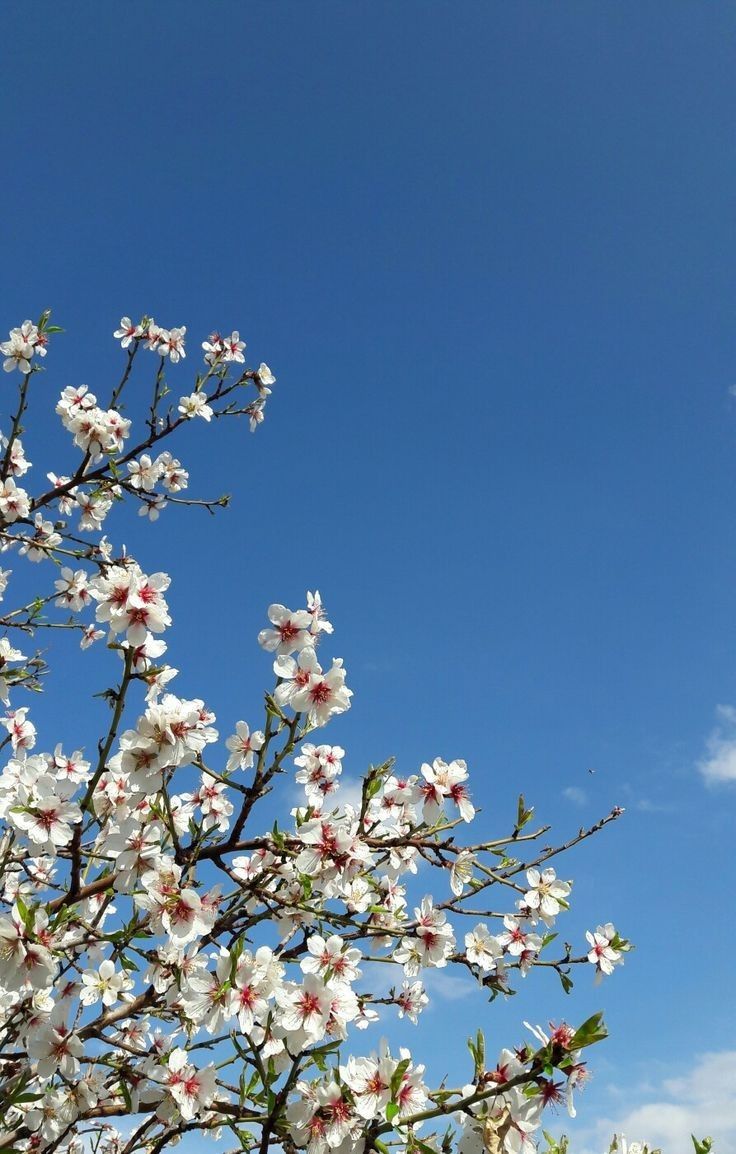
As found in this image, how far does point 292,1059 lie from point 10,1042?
131 cm

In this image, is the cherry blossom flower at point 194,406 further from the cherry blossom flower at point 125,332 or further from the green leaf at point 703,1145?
the green leaf at point 703,1145

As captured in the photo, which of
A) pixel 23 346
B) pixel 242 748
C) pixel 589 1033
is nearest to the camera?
pixel 589 1033

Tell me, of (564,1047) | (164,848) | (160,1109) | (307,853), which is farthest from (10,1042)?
(564,1047)

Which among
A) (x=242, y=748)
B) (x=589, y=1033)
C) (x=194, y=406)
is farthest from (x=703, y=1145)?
(x=194, y=406)

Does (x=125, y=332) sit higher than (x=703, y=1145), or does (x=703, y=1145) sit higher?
(x=125, y=332)

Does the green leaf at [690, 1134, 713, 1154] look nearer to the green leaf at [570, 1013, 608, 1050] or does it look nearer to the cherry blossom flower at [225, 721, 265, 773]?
the green leaf at [570, 1013, 608, 1050]

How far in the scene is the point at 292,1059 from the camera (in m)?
2.91

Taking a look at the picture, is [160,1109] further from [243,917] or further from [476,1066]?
[476,1066]

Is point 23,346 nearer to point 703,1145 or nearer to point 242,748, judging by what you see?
point 242,748

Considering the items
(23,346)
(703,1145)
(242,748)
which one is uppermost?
(23,346)

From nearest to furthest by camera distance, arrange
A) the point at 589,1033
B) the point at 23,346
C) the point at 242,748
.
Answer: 1. the point at 589,1033
2. the point at 242,748
3. the point at 23,346

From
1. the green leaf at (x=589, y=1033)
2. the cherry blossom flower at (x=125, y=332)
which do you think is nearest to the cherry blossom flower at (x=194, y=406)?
the cherry blossom flower at (x=125, y=332)

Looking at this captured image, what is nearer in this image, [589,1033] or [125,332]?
[589,1033]

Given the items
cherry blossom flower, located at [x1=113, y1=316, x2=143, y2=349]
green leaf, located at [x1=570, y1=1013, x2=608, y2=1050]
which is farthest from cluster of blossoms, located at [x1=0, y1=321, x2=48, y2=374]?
green leaf, located at [x1=570, y1=1013, x2=608, y2=1050]
